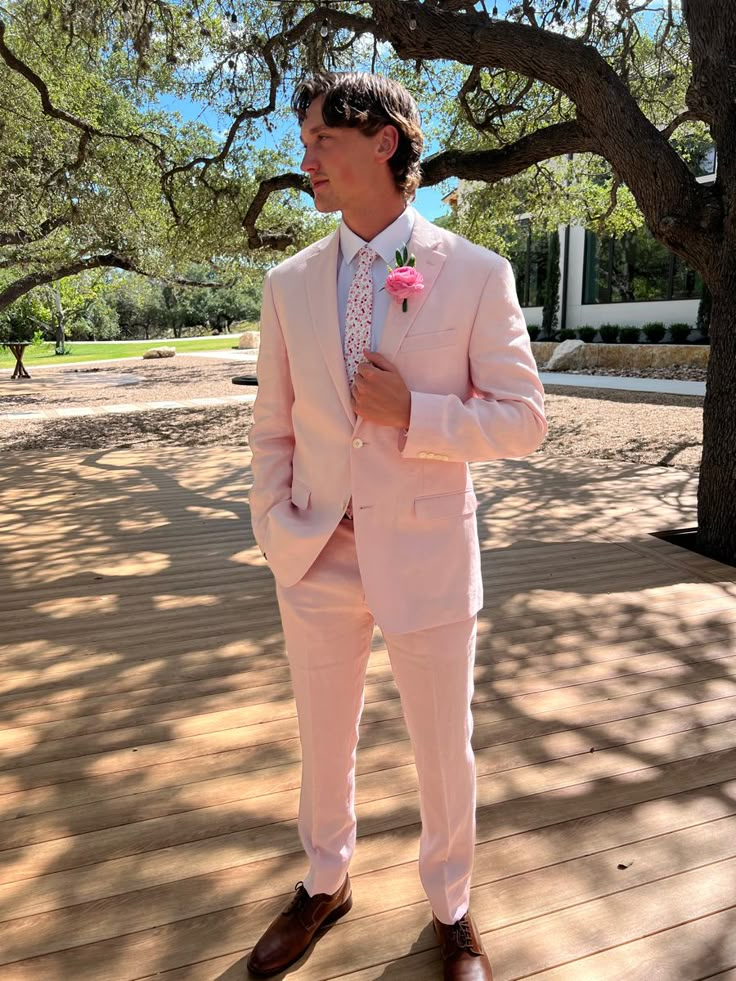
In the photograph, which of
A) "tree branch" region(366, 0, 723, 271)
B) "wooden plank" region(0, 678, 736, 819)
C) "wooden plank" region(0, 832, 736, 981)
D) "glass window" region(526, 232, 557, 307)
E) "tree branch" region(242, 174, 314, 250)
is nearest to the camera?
"wooden plank" region(0, 832, 736, 981)

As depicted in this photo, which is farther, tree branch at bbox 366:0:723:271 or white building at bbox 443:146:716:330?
white building at bbox 443:146:716:330

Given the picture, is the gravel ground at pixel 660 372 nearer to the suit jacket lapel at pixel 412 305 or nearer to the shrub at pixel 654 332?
the shrub at pixel 654 332

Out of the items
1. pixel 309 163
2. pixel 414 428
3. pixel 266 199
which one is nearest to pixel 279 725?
pixel 414 428

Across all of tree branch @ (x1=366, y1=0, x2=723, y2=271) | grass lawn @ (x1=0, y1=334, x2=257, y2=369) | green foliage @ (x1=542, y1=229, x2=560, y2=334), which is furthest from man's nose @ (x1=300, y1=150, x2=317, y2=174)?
grass lawn @ (x1=0, y1=334, x2=257, y2=369)

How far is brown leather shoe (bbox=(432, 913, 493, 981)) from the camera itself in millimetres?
1689

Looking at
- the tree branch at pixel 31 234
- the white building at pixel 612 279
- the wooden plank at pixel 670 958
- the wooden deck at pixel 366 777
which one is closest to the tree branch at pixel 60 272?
the tree branch at pixel 31 234

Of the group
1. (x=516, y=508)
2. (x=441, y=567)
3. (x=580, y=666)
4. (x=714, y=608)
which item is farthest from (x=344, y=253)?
(x=516, y=508)

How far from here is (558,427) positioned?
10.1 meters

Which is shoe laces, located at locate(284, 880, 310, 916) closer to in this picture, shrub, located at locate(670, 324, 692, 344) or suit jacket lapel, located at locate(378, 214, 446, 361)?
suit jacket lapel, located at locate(378, 214, 446, 361)

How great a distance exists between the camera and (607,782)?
2473 millimetres

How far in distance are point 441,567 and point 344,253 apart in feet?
2.28

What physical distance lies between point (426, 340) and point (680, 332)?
1862 centimetres

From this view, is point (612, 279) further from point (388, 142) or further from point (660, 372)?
point (388, 142)

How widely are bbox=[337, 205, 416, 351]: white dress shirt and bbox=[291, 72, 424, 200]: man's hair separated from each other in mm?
82
